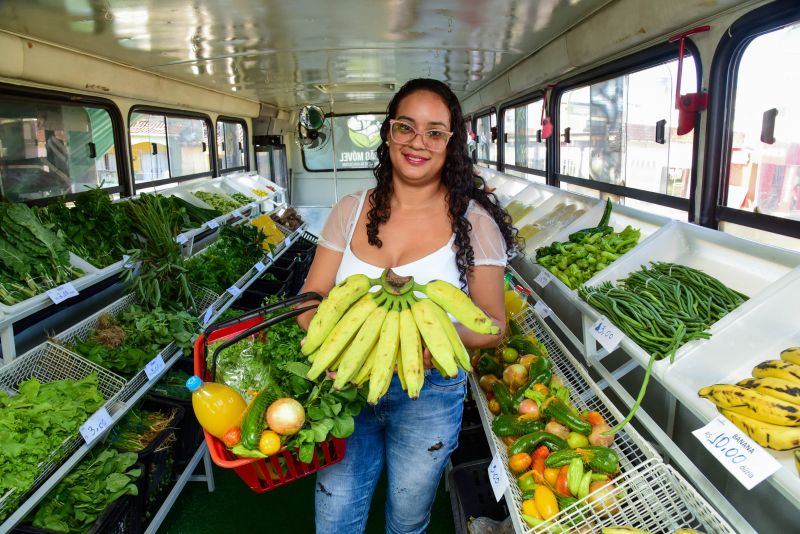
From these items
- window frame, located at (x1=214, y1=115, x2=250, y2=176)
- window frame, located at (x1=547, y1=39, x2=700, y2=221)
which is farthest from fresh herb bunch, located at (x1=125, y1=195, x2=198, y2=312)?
window frame, located at (x1=214, y1=115, x2=250, y2=176)

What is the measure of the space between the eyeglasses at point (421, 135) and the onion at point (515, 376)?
1.24 m

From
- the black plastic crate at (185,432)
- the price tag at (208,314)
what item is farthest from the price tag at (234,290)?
the black plastic crate at (185,432)

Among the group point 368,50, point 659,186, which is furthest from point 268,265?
point 659,186

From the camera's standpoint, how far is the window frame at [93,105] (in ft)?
11.3

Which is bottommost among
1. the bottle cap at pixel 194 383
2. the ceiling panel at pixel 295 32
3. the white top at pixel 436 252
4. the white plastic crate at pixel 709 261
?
the bottle cap at pixel 194 383

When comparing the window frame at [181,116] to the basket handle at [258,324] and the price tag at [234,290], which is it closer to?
the price tag at [234,290]

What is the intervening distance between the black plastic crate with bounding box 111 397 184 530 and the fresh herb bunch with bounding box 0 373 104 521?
44cm

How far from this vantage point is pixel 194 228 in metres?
4.59

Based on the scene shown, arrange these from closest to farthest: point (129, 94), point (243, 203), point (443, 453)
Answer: point (443, 453) < point (129, 94) < point (243, 203)

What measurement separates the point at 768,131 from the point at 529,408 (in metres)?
1.56

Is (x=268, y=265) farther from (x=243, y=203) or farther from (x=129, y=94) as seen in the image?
(x=129, y=94)

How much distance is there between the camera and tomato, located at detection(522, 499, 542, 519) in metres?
1.71

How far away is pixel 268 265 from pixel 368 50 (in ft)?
8.10

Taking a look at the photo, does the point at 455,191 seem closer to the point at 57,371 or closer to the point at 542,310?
the point at 542,310
